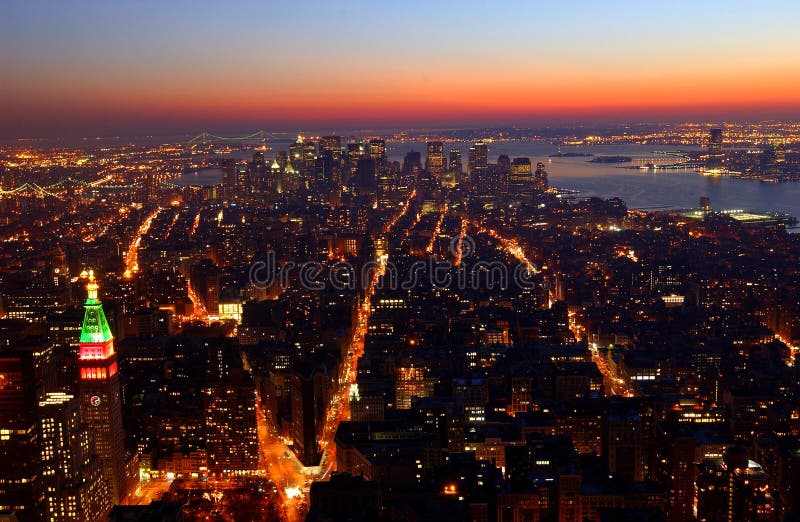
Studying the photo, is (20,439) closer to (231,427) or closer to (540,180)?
(231,427)

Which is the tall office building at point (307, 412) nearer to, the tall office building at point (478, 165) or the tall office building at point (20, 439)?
the tall office building at point (20, 439)

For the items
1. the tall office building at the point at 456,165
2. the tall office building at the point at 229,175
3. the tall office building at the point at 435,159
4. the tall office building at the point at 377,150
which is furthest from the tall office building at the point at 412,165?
the tall office building at the point at 229,175

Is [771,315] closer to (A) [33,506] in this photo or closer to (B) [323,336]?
(B) [323,336]

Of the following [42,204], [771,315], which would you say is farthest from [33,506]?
[42,204]

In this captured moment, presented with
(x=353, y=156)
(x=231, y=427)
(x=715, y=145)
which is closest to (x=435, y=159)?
(x=353, y=156)

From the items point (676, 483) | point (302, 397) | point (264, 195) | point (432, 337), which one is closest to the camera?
point (676, 483)

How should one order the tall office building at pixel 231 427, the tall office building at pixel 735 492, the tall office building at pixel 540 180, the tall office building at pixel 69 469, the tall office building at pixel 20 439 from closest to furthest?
the tall office building at pixel 735 492 → the tall office building at pixel 20 439 → the tall office building at pixel 69 469 → the tall office building at pixel 231 427 → the tall office building at pixel 540 180

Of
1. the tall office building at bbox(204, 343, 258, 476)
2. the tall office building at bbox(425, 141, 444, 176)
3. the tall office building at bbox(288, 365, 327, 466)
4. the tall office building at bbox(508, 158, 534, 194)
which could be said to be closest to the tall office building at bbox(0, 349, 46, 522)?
the tall office building at bbox(204, 343, 258, 476)

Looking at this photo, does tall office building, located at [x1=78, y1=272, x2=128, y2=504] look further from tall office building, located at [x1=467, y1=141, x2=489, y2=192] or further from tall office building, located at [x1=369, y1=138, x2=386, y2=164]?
tall office building, located at [x1=369, y1=138, x2=386, y2=164]
